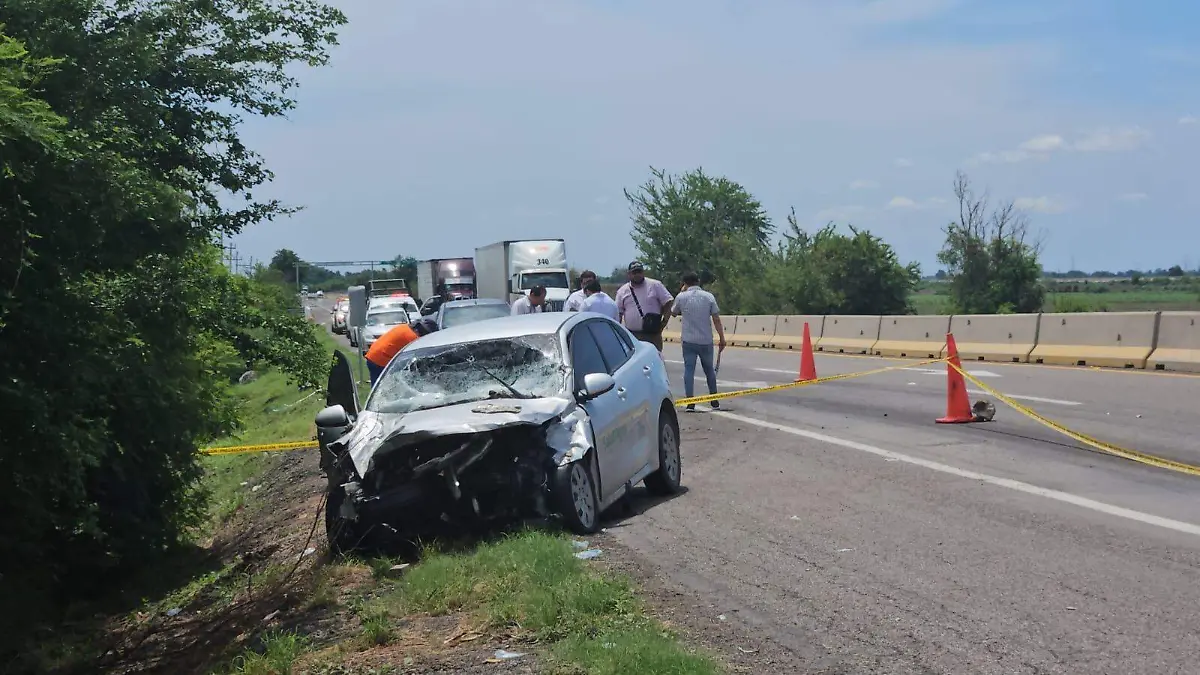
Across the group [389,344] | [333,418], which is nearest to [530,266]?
[389,344]

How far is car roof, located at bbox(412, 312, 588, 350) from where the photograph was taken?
10102 millimetres

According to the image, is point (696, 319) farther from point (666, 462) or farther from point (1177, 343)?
point (1177, 343)

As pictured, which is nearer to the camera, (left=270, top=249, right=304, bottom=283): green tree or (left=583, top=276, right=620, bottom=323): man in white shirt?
(left=583, top=276, right=620, bottom=323): man in white shirt

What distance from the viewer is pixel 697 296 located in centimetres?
1697

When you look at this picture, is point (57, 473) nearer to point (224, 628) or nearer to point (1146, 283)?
point (224, 628)

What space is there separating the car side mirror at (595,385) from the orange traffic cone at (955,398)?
254 inches

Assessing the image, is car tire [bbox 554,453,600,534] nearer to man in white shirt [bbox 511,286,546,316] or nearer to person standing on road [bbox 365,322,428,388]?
person standing on road [bbox 365,322,428,388]

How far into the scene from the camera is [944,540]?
8.21 meters

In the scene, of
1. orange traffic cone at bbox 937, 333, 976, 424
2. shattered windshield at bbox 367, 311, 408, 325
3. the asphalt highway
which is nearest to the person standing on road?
the asphalt highway

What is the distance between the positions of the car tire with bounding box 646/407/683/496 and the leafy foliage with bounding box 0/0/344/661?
4.25 m

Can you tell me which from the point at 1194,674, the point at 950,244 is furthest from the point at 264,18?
the point at 950,244

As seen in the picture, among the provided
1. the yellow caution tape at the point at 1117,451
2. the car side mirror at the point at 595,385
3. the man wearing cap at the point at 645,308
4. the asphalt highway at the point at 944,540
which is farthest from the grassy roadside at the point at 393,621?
the man wearing cap at the point at 645,308

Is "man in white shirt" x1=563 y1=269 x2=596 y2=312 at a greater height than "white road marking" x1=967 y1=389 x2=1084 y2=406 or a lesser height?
greater

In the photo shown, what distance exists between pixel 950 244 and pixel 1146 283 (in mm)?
56583
